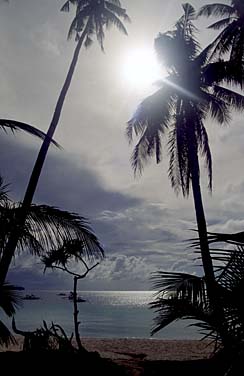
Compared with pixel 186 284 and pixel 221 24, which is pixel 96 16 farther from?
pixel 186 284

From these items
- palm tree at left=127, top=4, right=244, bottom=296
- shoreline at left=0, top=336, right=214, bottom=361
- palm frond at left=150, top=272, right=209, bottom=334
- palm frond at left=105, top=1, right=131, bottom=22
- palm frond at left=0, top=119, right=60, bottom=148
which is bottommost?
shoreline at left=0, top=336, right=214, bottom=361

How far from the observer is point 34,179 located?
35.4ft

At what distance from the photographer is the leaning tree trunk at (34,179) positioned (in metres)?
5.00

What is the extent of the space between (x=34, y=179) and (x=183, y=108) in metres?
7.67

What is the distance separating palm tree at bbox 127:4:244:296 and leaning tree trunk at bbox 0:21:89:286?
149 inches

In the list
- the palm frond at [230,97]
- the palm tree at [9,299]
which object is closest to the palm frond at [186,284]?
the palm tree at [9,299]

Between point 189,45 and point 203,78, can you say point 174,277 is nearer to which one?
point 203,78

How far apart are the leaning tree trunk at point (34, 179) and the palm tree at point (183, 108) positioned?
379cm

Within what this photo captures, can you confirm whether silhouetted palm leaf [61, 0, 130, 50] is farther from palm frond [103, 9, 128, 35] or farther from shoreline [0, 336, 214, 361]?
shoreline [0, 336, 214, 361]

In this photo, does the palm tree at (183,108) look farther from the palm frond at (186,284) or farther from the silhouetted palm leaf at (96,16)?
the palm frond at (186,284)

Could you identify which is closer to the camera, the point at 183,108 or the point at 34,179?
the point at 34,179

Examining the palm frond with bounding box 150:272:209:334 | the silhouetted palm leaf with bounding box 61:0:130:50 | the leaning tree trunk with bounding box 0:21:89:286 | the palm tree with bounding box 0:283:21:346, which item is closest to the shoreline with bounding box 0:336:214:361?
the leaning tree trunk with bounding box 0:21:89:286

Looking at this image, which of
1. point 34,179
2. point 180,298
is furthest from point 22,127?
point 34,179

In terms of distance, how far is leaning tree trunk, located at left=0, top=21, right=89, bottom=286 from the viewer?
5000 millimetres
